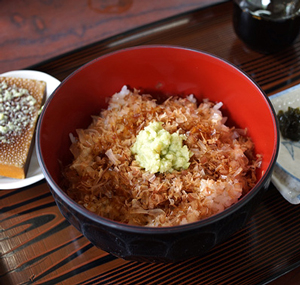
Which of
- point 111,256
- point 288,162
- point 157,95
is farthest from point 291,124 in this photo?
point 111,256

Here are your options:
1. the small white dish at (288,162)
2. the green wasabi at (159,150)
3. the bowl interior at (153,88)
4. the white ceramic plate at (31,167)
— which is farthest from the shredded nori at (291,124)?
the white ceramic plate at (31,167)

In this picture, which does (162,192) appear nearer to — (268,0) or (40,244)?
(40,244)

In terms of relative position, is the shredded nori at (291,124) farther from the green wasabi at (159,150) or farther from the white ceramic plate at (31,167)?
the white ceramic plate at (31,167)

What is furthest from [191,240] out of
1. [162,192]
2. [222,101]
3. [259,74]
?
[259,74]

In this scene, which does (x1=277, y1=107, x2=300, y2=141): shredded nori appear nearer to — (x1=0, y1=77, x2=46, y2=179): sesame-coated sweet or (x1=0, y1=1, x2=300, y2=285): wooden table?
(x1=0, y1=1, x2=300, y2=285): wooden table

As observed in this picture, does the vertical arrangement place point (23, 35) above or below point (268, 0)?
below

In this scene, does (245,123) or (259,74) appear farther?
(259,74)
